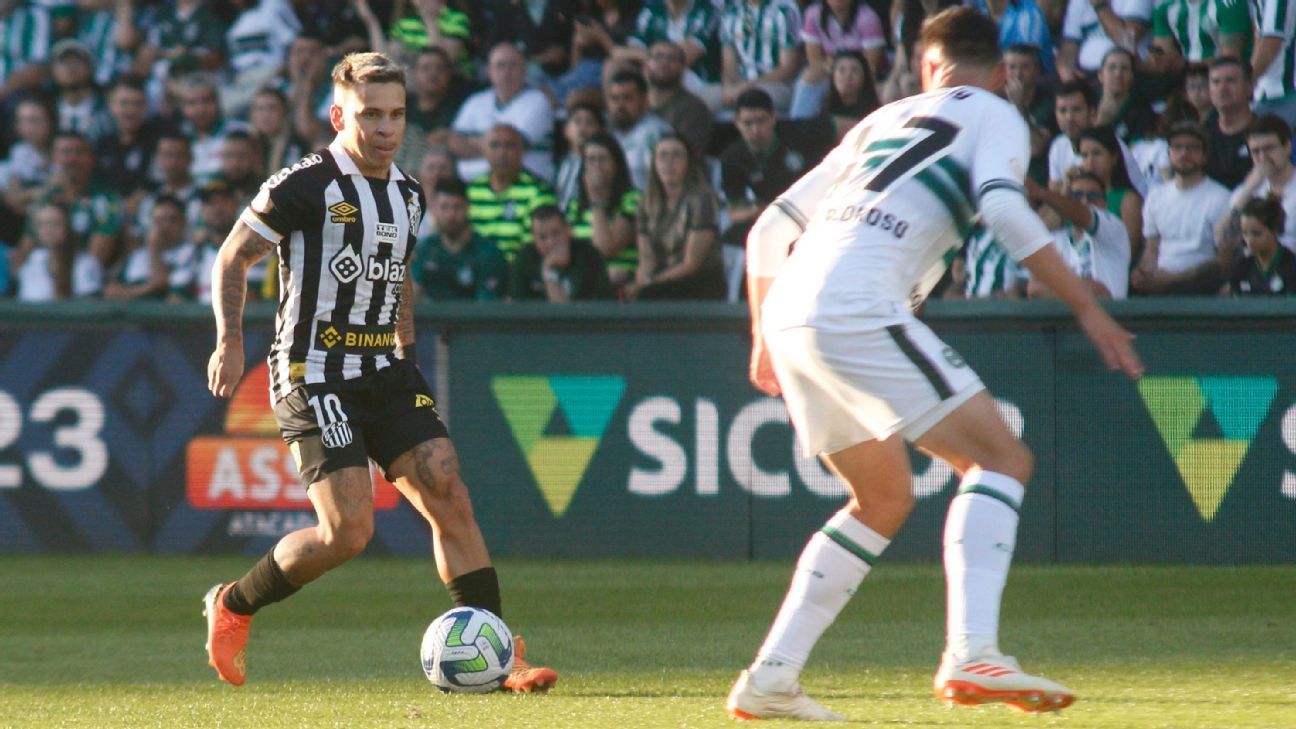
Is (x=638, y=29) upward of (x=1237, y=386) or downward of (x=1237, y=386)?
upward

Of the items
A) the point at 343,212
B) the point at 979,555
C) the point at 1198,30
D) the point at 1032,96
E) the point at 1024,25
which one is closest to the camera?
the point at 979,555

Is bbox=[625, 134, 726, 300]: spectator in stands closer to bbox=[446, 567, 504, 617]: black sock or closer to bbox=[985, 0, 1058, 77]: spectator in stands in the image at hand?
bbox=[985, 0, 1058, 77]: spectator in stands

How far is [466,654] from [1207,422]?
5.05 meters

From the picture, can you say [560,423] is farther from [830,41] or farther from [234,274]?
[234,274]

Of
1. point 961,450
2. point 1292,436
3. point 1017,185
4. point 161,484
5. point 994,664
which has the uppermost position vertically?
point 1017,185

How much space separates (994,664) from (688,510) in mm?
5493

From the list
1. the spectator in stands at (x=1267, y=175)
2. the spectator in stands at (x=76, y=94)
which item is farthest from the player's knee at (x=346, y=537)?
the spectator in stands at (x=76, y=94)

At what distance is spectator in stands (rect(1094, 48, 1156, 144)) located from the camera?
10648 mm

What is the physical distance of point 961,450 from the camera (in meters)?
4.58

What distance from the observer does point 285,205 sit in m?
5.79

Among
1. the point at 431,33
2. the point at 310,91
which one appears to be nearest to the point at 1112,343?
the point at 431,33

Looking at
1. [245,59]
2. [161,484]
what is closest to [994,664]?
[161,484]

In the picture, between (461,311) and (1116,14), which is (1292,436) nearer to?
(1116,14)

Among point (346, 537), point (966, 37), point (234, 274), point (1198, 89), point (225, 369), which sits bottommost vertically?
point (346, 537)
